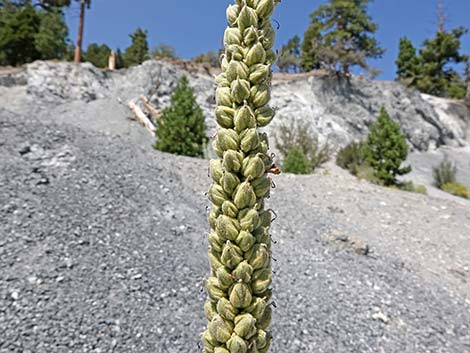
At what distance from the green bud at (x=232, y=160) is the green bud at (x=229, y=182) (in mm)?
19

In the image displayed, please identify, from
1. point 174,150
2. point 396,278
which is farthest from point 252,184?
point 174,150

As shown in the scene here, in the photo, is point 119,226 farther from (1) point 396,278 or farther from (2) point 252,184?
(2) point 252,184

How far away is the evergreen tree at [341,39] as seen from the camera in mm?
24938

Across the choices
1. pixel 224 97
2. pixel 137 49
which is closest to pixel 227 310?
pixel 224 97

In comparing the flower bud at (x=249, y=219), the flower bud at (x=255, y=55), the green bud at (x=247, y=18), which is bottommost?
the flower bud at (x=249, y=219)

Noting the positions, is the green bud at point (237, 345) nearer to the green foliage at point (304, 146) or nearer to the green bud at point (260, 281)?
the green bud at point (260, 281)

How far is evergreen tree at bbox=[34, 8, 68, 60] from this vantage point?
27422mm

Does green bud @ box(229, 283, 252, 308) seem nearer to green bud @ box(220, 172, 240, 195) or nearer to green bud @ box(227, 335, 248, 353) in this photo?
green bud @ box(227, 335, 248, 353)

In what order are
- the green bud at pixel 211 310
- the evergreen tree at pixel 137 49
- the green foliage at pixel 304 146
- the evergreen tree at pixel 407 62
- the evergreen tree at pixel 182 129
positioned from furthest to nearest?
the evergreen tree at pixel 407 62, the evergreen tree at pixel 137 49, the green foliage at pixel 304 146, the evergreen tree at pixel 182 129, the green bud at pixel 211 310

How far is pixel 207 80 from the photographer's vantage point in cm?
2370

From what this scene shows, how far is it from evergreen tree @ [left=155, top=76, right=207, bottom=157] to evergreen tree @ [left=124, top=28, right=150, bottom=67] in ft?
69.1

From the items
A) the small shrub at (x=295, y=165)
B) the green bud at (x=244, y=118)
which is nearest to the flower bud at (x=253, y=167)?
the green bud at (x=244, y=118)

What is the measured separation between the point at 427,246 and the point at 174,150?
25.0ft

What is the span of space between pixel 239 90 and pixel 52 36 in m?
32.0
